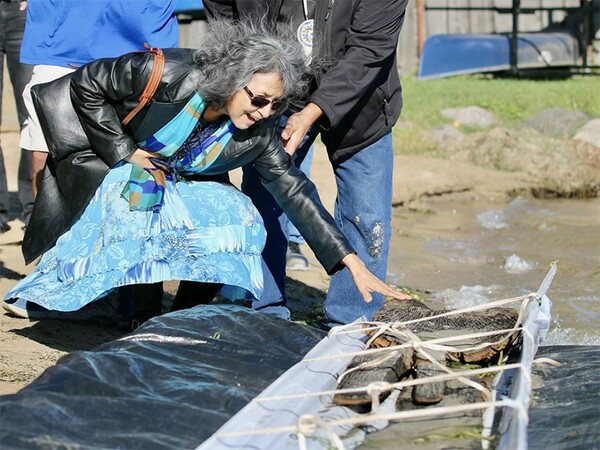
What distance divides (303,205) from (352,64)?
68 centimetres

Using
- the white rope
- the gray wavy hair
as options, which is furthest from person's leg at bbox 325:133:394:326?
the white rope

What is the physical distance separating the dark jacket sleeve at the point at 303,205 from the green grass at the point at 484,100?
6.37 m

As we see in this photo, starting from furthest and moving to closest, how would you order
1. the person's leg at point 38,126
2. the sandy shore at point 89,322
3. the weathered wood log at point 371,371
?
the person's leg at point 38,126, the sandy shore at point 89,322, the weathered wood log at point 371,371

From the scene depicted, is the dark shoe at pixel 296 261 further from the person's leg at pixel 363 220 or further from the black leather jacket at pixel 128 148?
the black leather jacket at pixel 128 148

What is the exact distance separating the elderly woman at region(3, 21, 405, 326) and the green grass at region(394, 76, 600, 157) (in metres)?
6.42

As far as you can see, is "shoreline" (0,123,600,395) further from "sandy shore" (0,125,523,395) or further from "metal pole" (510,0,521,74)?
"metal pole" (510,0,521,74)

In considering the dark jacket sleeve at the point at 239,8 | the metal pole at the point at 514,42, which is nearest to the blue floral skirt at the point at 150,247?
the dark jacket sleeve at the point at 239,8

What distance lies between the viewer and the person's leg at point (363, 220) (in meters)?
4.48

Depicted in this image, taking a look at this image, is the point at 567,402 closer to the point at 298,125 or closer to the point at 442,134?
the point at 298,125

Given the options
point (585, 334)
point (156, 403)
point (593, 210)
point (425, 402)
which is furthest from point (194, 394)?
point (593, 210)

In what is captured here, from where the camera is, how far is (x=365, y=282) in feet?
12.7

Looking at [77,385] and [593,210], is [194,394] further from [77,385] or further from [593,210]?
[593,210]

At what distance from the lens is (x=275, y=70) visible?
149 inches

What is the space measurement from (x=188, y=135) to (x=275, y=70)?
506mm
